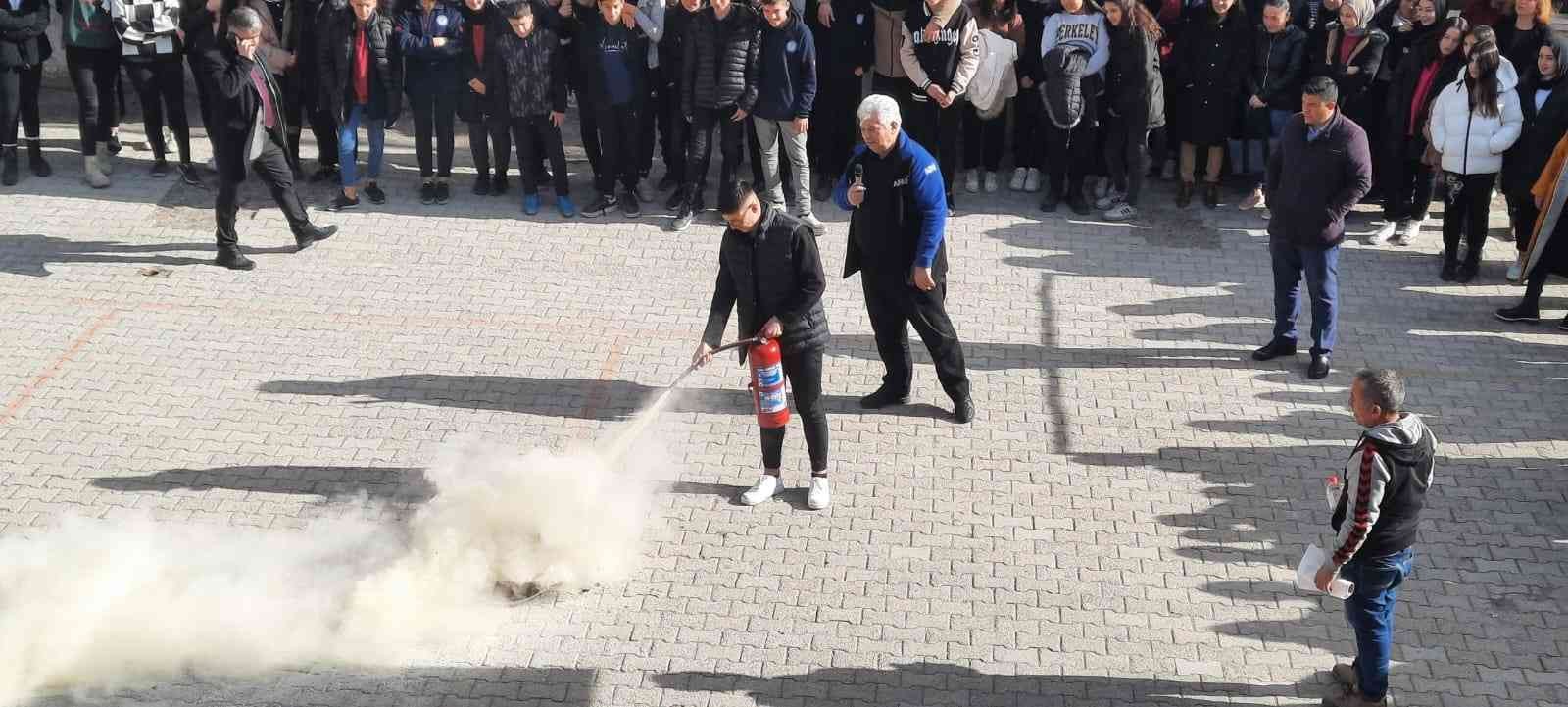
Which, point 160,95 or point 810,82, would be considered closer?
point 810,82

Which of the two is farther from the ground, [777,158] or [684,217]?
[777,158]

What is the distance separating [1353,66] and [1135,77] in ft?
4.91

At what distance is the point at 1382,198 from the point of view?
11.9 meters

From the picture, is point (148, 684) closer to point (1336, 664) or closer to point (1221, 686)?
point (1221, 686)

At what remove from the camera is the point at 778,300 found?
7719mm

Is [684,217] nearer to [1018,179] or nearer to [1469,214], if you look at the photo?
[1018,179]

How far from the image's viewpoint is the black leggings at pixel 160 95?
39.2ft

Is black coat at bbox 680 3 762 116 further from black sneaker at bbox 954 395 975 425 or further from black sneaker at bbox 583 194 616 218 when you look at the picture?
black sneaker at bbox 954 395 975 425

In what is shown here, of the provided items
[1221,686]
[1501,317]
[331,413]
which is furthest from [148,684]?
[1501,317]

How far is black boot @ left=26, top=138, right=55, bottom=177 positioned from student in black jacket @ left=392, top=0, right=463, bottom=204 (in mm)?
2887

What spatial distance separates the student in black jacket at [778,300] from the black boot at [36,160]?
708cm

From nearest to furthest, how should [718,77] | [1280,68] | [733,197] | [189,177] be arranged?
[733,197] → [718,77] → [1280,68] → [189,177]

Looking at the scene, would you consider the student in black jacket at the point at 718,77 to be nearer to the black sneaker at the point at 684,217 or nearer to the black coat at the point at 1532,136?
the black sneaker at the point at 684,217

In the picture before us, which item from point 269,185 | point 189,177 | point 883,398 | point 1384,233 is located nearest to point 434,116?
point 269,185
